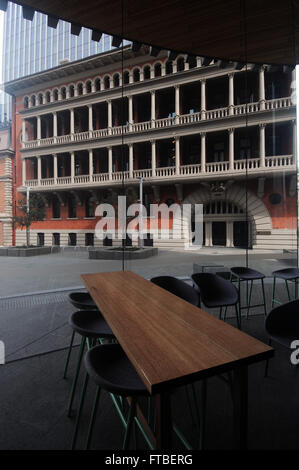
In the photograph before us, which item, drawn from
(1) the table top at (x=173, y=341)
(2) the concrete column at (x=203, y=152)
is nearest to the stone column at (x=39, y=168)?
(1) the table top at (x=173, y=341)

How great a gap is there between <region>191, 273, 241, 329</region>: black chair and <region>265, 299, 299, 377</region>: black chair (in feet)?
2.69

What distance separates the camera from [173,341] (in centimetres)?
128

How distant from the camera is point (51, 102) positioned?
6629 millimetres

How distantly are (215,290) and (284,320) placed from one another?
1082mm

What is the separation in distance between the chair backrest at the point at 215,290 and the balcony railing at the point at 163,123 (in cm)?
507

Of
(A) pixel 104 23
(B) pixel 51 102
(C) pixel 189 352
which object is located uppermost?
(B) pixel 51 102

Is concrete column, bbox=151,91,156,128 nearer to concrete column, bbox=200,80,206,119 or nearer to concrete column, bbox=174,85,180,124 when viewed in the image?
concrete column, bbox=174,85,180,124

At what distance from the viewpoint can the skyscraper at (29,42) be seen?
3623 mm

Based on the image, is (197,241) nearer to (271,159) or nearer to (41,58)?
(271,159)

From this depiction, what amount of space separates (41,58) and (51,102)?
1417 millimetres

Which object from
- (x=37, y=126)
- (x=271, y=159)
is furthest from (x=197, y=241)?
(x=37, y=126)

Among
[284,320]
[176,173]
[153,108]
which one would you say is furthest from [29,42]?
[176,173]

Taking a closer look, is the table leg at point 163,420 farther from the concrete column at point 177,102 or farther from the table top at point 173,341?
the concrete column at point 177,102

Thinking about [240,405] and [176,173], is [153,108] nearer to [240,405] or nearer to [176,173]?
[176,173]
